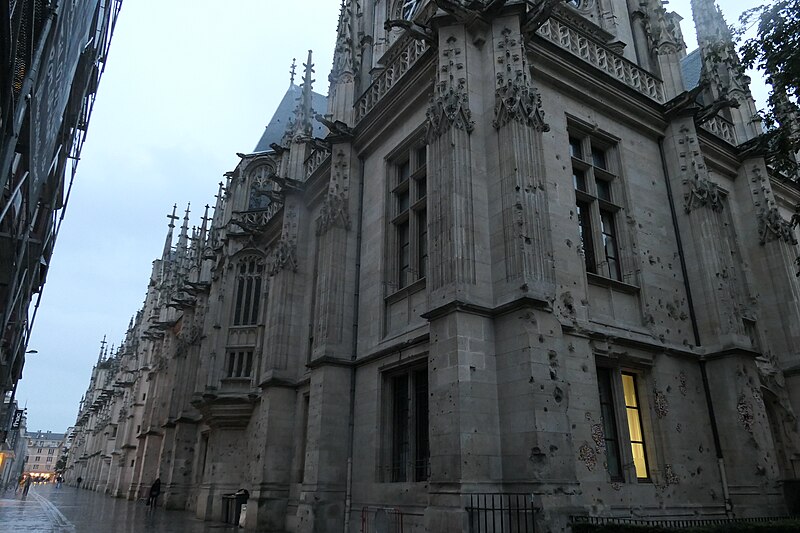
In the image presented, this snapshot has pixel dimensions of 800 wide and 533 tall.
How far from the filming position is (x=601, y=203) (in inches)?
558

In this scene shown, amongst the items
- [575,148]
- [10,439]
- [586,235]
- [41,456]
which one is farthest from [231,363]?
[41,456]

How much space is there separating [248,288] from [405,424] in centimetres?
1550

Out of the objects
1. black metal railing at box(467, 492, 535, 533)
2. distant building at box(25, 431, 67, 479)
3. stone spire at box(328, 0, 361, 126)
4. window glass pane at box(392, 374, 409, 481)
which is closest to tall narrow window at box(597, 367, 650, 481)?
Result: black metal railing at box(467, 492, 535, 533)

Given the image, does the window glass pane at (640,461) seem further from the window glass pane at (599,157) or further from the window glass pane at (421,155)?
the window glass pane at (421,155)

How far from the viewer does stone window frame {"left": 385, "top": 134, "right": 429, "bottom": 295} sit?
14.5 m

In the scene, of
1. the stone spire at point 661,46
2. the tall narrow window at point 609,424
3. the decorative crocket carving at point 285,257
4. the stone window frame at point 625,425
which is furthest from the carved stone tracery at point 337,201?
the stone spire at point 661,46

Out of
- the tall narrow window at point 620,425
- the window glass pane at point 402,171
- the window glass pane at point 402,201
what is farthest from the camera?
the window glass pane at point 402,171

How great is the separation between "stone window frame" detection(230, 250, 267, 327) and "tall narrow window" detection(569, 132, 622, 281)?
53.0ft

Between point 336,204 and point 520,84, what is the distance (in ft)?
23.6

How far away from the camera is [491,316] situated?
10914 mm

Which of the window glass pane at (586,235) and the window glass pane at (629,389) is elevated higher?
the window glass pane at (586,235)

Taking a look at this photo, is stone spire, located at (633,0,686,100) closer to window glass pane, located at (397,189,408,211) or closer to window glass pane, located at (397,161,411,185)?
window glass pane, located at (397,161,411,185)

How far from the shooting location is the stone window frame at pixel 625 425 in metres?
11.6

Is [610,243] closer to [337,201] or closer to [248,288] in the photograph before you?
[337,201]
